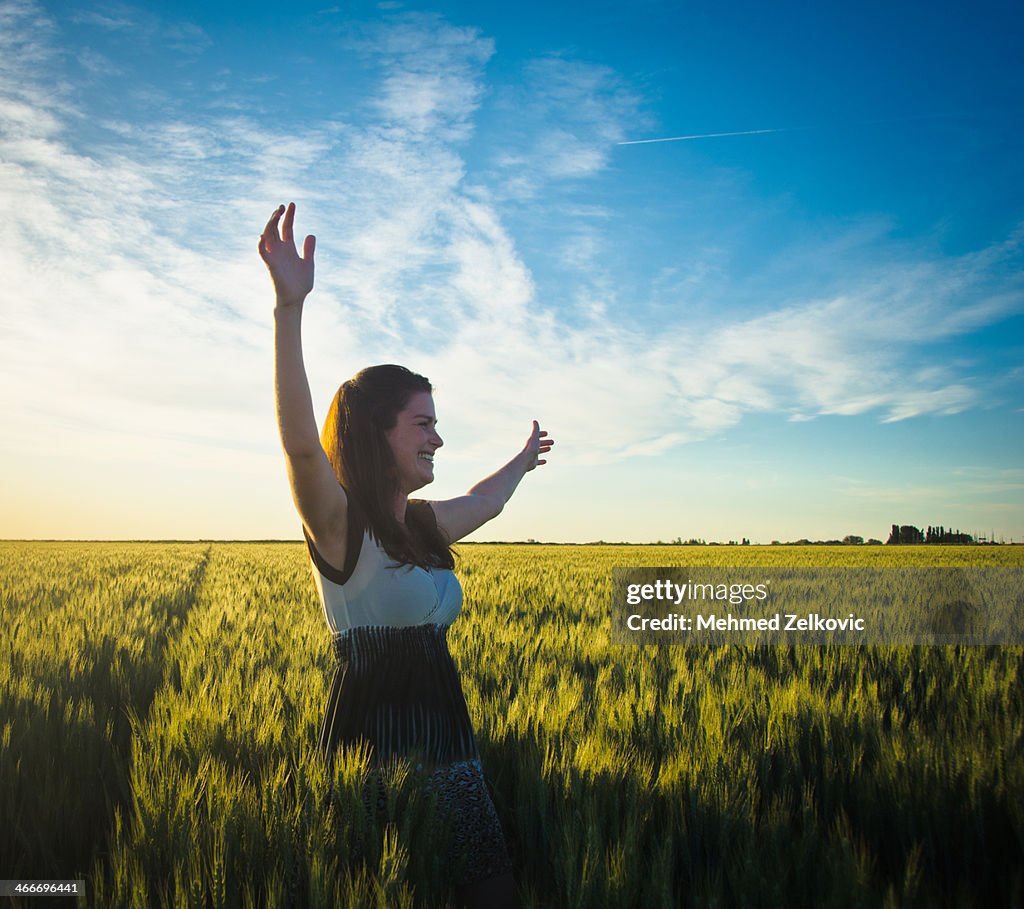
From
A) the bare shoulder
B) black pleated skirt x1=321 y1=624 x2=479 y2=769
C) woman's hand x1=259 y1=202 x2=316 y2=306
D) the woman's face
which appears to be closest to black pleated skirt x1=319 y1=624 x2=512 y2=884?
black pleated skirt x1=321 y1=624 x2=479 y2=769

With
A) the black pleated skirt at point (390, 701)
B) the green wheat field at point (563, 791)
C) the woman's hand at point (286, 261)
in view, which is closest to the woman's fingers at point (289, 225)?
the woman's hand at point (286, 261)

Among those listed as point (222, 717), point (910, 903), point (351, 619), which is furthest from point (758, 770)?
point (222, 717)

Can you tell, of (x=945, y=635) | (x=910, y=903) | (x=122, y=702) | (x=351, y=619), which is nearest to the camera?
(x=910, y=903)

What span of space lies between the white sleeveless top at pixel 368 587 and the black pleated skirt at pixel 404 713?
43mm

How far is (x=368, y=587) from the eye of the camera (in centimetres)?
190

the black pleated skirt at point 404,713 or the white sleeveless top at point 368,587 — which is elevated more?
the white sleeveless top at point 368,587

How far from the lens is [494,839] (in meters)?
1.80

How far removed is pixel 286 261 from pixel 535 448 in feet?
6.72

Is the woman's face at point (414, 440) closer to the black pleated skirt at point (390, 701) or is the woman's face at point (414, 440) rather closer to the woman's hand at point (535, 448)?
the black pleated skirt at point (390, 701)

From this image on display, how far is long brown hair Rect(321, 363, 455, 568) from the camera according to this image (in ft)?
6.56

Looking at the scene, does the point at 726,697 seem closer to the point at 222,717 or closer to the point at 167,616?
the point at 222,717

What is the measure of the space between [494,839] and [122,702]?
302cm

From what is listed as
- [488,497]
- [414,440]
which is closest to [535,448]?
[488,497]

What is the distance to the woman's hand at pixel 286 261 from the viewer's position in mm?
1628
